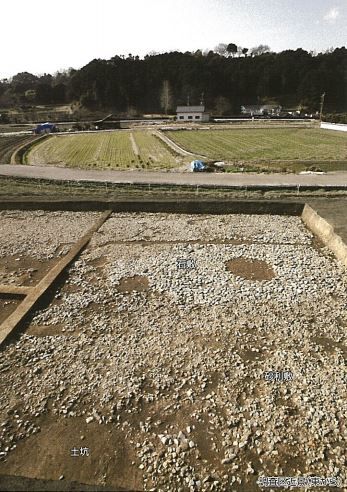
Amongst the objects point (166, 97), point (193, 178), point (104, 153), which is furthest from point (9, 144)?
point (166, 97)

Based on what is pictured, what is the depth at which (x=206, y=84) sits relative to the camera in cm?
13212

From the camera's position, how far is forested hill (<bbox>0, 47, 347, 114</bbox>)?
126m

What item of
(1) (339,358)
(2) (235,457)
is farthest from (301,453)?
(1) (339,358)

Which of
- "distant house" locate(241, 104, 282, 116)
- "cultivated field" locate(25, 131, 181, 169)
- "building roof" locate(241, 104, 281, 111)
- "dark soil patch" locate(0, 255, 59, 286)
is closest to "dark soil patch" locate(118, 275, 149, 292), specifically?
"dark soil patch" locate(0, 255, 59, 286)

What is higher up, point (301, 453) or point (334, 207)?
point (334, 207)

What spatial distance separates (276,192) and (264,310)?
668 inches

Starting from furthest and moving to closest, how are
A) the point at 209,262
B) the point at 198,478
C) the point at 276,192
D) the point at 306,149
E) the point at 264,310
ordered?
the point at 306,149 < the point at 276,192 < the point at 209,262 < the point at 264,310 < the point at 198,478

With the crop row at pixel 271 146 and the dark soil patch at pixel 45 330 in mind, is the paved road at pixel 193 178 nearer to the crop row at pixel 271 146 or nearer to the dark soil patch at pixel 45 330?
the crop row at pixel 271 146

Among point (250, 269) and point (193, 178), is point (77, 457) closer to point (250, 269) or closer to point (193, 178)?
point (250, 269)

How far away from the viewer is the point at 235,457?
7.78 metres

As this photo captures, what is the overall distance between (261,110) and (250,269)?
11486 centimetres

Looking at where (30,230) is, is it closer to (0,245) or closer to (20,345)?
(0,245)

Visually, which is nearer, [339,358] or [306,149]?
[339,358]

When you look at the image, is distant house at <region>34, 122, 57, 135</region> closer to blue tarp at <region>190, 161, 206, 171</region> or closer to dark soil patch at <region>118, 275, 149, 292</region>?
blue tarp at <region>190, 161, 206, 171</region>
